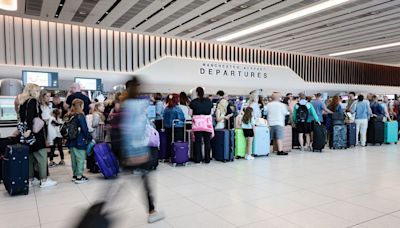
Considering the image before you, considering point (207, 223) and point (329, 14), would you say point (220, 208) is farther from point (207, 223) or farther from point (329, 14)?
point (329, 14)

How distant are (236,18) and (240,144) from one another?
15.1ft

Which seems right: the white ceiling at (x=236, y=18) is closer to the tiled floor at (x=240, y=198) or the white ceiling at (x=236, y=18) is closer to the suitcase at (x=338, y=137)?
the suitcase at (x=338, y=137)

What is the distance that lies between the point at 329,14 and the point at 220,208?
7727 mm

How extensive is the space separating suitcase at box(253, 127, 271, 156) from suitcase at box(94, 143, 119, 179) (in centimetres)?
332

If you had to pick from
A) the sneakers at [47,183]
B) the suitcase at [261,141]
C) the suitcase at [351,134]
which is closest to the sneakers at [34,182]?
the sneakers at [47,183]

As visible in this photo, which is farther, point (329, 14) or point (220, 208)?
point (329, 14)

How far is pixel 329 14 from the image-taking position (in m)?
9.02

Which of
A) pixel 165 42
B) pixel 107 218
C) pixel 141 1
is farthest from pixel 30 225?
pixel 165 42

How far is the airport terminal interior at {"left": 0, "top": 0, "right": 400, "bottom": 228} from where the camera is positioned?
330cm

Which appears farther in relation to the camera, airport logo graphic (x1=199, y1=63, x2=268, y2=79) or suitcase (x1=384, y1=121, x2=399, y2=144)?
airport logo graphic (x1=199, y1=63, x2=268, y2=79)

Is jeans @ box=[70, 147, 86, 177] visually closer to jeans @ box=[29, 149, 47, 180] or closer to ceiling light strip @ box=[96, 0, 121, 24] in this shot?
jeans @ box=[29, 149, 47, 180]

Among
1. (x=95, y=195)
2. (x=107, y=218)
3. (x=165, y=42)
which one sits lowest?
(x=95, y=195)

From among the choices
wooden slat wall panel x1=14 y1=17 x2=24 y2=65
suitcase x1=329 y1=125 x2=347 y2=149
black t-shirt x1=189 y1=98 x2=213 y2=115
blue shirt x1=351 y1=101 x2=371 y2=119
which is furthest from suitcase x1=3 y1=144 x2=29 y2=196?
blue shirt x1=351 y1=101 x2=371 y2=119

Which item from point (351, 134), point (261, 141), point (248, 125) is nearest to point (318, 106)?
point (351, 134)
